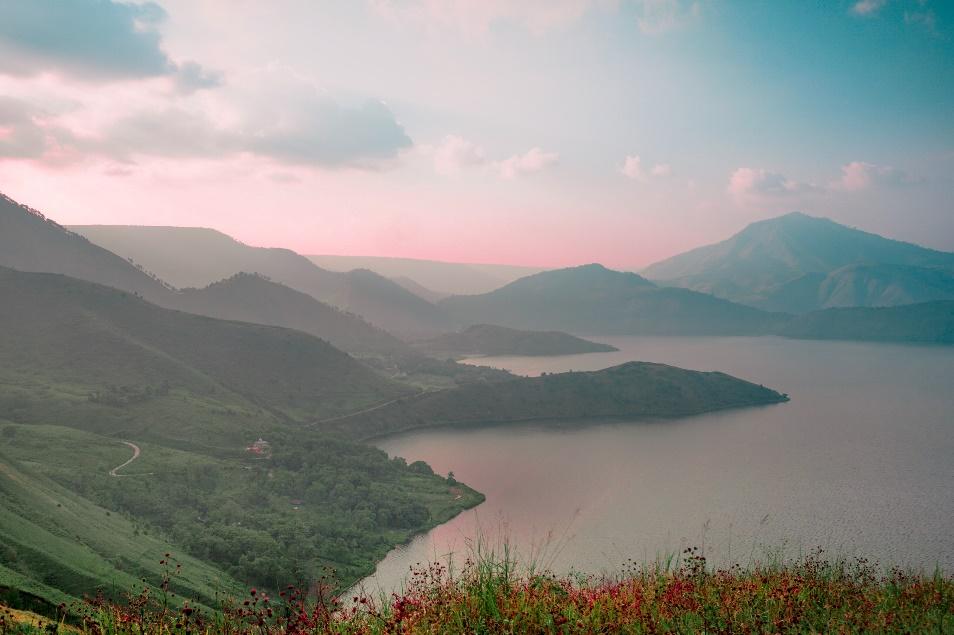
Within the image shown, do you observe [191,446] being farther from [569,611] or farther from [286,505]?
[569,611]

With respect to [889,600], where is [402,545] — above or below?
below

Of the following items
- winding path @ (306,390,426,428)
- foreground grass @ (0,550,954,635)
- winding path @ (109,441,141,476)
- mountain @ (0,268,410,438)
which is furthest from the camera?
winding path @ (306,390,426,428)

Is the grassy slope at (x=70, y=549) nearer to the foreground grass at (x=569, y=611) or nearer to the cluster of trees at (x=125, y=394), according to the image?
the foreground grass at (x=569, y=611)

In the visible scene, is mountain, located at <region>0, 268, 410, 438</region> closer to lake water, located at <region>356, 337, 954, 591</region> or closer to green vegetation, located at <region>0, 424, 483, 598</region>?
green vegetation, located at <region>0, 424, 483, 598</region>

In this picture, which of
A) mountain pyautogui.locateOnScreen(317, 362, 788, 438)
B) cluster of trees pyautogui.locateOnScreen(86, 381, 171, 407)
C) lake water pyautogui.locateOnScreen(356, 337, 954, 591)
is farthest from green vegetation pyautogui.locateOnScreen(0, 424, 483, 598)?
mountain pyautogui.locateOnScreen(317, 362, 788, 438)

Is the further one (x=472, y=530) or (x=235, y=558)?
(x=472, y=530)

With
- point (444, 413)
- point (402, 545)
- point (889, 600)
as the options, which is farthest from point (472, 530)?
point (444, 413)

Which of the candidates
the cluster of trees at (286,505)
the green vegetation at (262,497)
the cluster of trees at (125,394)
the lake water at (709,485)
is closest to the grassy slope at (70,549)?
the green vegetation at (262,497)

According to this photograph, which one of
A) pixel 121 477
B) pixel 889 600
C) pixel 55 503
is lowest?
pixel 121 477

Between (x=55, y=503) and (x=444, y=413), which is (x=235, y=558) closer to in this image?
(x=55, y=503)
